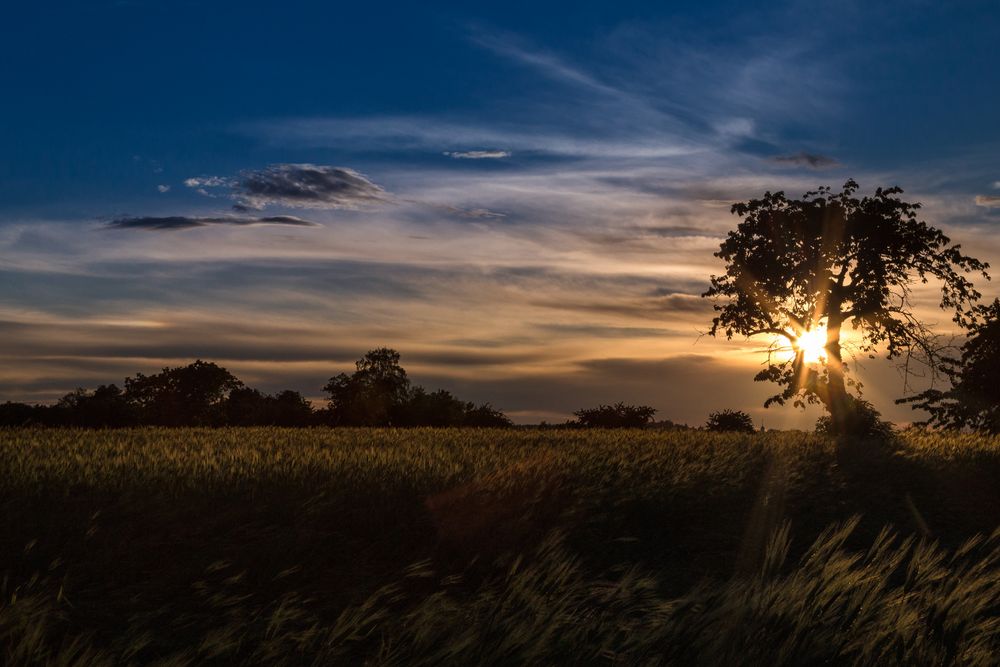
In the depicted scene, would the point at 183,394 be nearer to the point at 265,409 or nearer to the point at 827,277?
the point at 265,409

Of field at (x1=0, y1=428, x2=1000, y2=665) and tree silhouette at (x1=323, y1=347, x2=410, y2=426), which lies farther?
tree silhouette at (x1=323, y1=347, x2=410, y2=426)

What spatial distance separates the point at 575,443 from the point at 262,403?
701 inches

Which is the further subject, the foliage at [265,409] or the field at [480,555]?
the foliage at [265,409]

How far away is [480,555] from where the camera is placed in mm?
12273

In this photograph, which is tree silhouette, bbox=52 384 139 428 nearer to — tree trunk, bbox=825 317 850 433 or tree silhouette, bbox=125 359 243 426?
tree silhouette, bbox=125 359 243 426

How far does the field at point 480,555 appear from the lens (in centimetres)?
554

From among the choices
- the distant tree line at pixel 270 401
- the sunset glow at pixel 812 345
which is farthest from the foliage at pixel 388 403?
the sunset glow at pixel 812 345

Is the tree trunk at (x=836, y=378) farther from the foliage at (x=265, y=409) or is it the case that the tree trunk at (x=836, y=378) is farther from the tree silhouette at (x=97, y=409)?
the tree silhouette at (x=97, y=409)

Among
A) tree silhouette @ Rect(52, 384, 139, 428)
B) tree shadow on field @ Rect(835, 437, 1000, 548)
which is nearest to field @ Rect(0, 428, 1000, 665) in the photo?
tree shadow on field @ Rect(835, 437, 1000, 548)

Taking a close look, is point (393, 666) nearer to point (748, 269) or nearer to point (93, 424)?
point (93, 424)

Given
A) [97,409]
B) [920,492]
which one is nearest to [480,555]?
[920,492]

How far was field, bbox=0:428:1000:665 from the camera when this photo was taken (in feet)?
18.2

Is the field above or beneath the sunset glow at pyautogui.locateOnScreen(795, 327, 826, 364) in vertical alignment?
beneath

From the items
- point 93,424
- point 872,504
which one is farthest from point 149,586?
point 93,424
